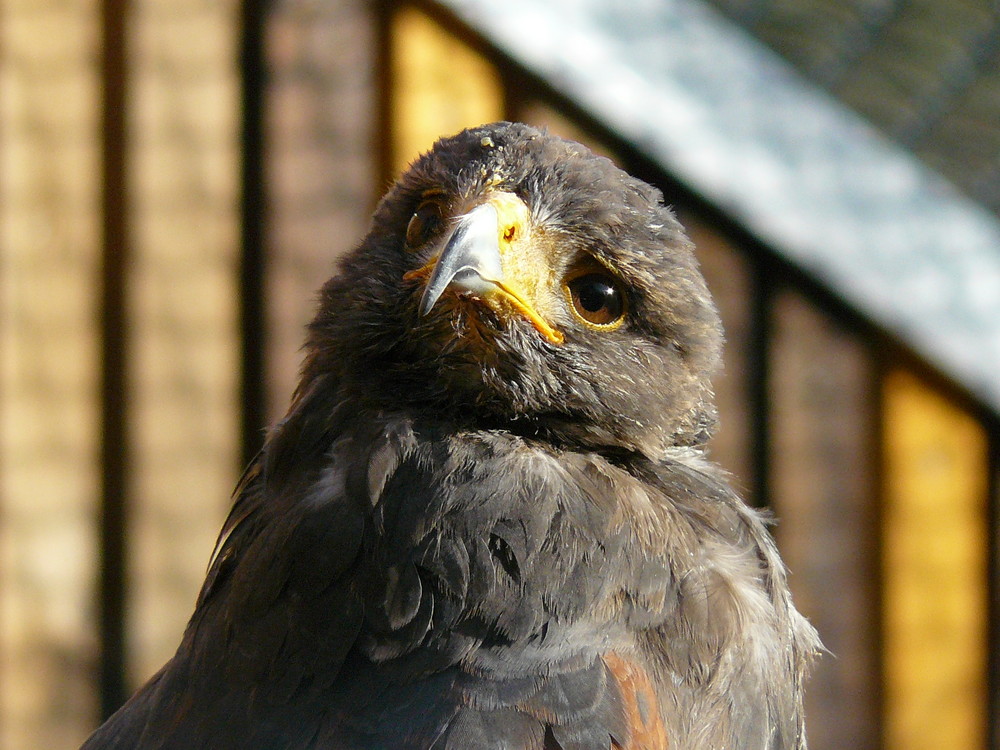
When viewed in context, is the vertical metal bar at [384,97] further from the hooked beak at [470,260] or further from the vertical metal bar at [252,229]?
the hooked beak at [470,260]

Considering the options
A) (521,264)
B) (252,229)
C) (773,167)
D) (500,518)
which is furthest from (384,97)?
(500,518)

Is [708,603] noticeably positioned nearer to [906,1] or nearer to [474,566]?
[474,566]

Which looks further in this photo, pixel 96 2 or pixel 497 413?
pixel 96 2

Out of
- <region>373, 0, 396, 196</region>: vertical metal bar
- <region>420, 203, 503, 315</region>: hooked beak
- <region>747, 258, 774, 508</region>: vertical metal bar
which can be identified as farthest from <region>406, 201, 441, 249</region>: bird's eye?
<region>747, 258, 774, 508</region>: vertical metal bar

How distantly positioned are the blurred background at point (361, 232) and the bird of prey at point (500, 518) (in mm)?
1294

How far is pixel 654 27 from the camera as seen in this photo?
2727mm

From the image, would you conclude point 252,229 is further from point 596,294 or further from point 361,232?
point 596,294

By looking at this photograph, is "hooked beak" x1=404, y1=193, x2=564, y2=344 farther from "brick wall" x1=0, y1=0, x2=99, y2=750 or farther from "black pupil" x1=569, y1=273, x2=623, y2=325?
"brick wall" x1=0, y1=0, x2=99, y2=750

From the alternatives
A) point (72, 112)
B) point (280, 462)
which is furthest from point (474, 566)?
point (72, 112)

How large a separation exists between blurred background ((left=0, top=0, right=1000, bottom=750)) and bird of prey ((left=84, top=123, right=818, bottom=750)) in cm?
129

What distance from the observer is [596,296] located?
142 centimetres

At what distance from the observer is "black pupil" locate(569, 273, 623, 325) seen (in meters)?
1.42

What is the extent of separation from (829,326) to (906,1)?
35.6 inches

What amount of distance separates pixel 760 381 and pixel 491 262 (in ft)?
5.44
